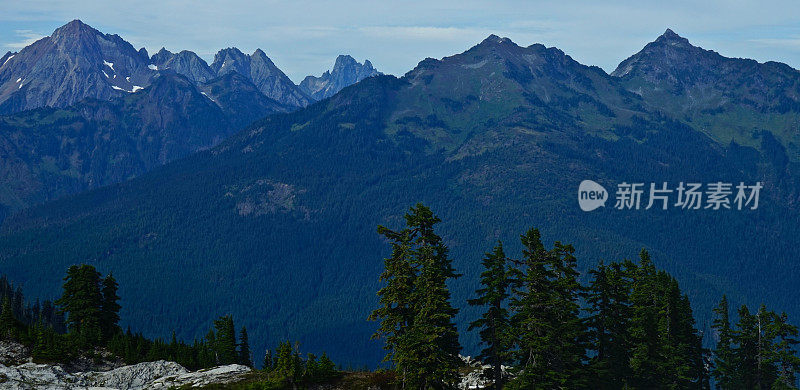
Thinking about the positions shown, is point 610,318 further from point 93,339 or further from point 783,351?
point 93,339

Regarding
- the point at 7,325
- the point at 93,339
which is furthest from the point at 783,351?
the point at 7,325

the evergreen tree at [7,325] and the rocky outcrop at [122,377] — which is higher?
the evergreen tree at [7,325]

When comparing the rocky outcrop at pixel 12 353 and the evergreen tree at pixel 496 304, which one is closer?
the evergreen tree at pixel 496 304

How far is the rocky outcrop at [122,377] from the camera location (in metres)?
87.1

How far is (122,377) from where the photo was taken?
95500 mm

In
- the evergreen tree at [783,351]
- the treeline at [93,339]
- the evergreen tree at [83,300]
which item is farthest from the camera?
the evergreen tree at [83,300]

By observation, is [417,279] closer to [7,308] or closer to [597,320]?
[597,320]

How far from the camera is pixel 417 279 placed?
75.3 metres

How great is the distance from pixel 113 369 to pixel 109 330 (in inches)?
661

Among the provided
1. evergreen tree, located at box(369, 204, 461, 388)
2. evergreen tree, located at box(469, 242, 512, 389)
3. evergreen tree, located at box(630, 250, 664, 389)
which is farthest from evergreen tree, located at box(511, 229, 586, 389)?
evergreen tree, located at box(630, 250, 664, 389)

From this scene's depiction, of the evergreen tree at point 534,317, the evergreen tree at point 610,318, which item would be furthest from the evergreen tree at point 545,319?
the evergreen tree at point 610,318

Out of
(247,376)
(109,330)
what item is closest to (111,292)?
(109,330)

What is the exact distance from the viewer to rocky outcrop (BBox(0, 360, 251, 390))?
87062 mm

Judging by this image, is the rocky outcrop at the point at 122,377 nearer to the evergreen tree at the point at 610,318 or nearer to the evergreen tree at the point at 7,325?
the evergreen tree at the point at 7,325
